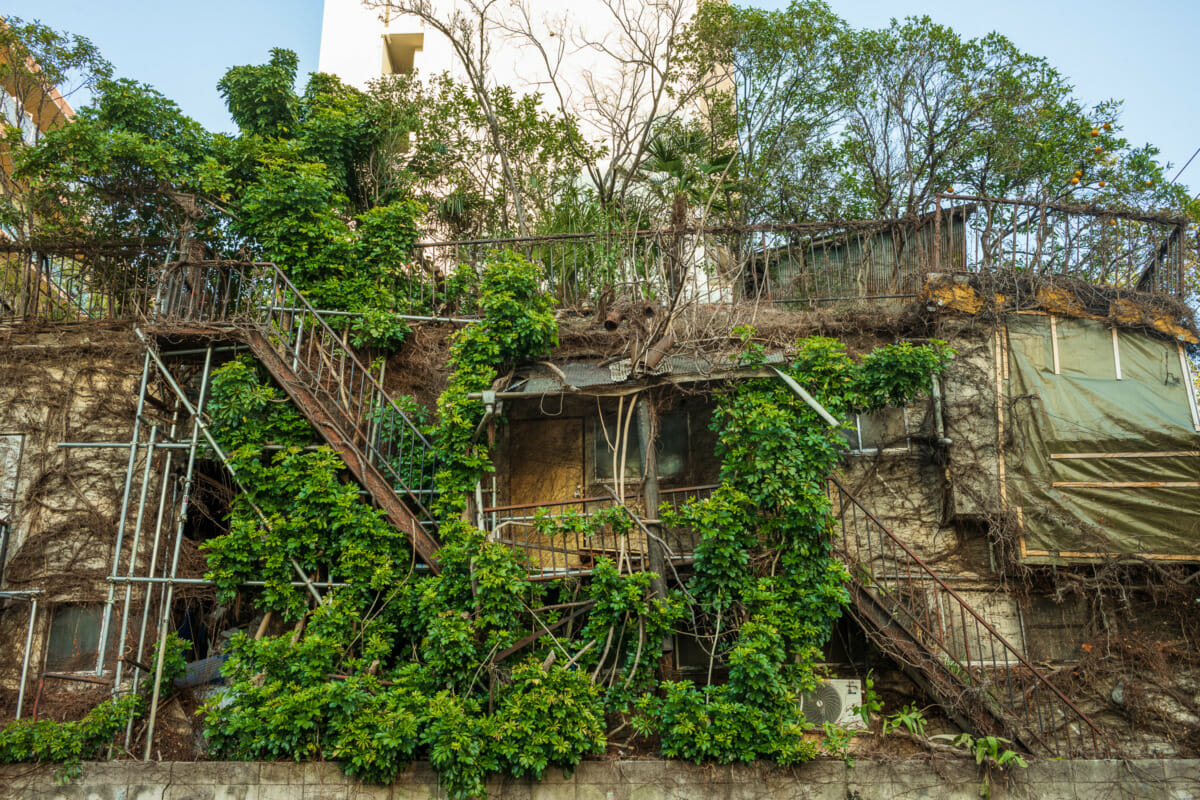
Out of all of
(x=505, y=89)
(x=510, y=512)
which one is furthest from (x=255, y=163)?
(x=510, y=512)

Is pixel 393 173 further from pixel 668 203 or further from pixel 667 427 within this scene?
pixel 667 427

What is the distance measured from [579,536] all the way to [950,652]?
13.9 ft

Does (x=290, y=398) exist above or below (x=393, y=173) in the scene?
below

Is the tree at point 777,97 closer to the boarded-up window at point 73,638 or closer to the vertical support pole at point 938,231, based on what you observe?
the vertical support pole at point 938,231

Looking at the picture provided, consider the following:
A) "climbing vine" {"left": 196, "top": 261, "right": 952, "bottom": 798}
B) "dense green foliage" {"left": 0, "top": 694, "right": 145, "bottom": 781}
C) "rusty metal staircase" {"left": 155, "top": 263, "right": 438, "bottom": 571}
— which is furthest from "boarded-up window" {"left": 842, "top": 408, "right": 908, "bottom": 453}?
"dense green foliage" {"left": 0, "top": 694, "right": 145, "bottom": 781}

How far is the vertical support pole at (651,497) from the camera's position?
29.5 ft

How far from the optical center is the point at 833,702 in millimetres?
9383

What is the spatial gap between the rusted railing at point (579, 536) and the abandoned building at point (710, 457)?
67mm

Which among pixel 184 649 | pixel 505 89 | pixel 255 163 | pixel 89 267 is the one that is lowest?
pixel 184 649

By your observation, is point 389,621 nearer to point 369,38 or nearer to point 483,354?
point 483,354

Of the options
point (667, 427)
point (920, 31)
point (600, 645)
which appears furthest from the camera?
point (920, 31)

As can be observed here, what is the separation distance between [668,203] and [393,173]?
4569mm

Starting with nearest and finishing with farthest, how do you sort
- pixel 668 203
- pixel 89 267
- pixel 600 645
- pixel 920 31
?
1. pixel 600 645
2. pixel 89 267
3. pixel 668 203
4. pixel 920 31

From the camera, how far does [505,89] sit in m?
16.4
